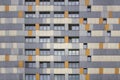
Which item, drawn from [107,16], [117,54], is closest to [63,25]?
[107,16]

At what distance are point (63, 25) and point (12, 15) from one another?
10945mm

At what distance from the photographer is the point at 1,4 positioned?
5512 centimetres

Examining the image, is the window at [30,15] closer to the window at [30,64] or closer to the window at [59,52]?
the window at [59,52]

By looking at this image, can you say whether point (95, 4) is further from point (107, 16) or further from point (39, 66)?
point (39, 66)

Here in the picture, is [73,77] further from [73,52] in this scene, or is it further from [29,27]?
[29,27]

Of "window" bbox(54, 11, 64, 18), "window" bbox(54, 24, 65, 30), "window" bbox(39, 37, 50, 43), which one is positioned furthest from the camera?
"window" bbox(54, 11, 64, 18)

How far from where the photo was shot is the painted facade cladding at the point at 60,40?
5400cm

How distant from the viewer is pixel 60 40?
5525cm

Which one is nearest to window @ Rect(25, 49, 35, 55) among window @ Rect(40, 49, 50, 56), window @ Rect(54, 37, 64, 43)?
window @ Rect(40, 49, 50, 56)

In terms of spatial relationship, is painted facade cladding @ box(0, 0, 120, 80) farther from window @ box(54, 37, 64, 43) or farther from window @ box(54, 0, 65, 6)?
window @ box(54, 0, 65, 6)

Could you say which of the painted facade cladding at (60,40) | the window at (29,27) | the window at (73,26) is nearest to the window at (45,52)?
the painted facade cladding at (60,40)

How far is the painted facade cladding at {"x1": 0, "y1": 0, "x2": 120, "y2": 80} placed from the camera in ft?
177

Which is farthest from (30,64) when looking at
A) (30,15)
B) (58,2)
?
(58,2)

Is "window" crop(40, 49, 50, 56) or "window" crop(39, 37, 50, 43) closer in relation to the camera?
"window" crop(40, 49, 50, 56)
